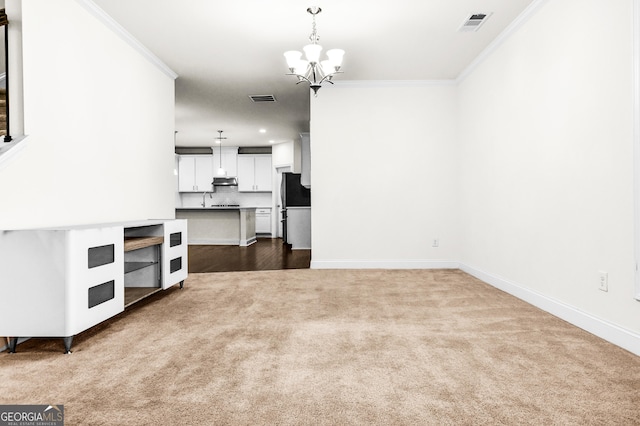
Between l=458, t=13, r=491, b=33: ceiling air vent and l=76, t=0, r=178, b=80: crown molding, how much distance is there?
3.29m

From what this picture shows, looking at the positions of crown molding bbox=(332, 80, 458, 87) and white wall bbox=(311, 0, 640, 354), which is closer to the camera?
white wall bbox=(311, 0, 640, 354)

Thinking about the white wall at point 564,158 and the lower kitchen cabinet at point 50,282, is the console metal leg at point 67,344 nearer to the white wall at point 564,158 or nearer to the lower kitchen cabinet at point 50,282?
the lower kitchen cabinet at point 50,282

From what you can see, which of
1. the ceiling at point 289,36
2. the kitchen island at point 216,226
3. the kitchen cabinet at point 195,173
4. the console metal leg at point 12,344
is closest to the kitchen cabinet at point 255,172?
the kitchen cabinet at point 195,173

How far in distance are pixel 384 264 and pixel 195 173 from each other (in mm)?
7290

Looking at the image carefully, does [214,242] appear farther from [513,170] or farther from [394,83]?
[513,170]

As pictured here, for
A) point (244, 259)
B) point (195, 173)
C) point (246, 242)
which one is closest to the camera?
point (244, 259)

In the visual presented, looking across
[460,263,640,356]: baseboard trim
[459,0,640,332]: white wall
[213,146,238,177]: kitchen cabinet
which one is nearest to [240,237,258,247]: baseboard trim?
[213,146,238,177]: kitchen cabinet

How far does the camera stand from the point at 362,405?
1.55 metres

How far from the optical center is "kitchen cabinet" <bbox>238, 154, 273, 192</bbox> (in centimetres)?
1048

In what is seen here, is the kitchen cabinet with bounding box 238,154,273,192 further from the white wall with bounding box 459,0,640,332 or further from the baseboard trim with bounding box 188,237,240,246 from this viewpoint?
the white wall with bounding box 459,0,640,332

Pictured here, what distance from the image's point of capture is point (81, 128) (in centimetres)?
307

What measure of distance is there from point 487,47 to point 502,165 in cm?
136

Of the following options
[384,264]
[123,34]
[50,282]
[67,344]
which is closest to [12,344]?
[67,344]

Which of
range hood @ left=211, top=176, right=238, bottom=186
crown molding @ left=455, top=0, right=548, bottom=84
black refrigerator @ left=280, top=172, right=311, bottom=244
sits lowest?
black refrigerator @ left=280, top=172, right=311, bottom=244
